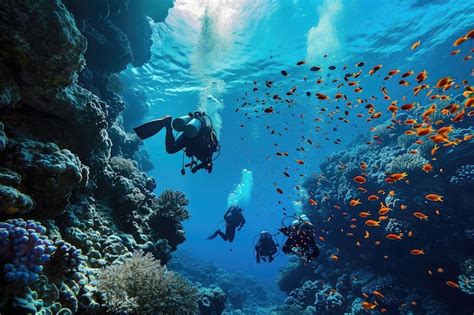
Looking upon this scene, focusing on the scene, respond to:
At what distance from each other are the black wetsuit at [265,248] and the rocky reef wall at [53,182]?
3.85 meters

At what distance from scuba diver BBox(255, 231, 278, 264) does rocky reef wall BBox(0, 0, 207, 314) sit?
12.7 ft

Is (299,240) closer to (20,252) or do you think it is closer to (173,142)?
(173,142)

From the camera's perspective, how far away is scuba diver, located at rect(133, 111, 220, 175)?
6.27m

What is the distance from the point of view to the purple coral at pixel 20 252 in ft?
9.23

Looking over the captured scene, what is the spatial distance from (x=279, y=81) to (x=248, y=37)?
716 centimetres

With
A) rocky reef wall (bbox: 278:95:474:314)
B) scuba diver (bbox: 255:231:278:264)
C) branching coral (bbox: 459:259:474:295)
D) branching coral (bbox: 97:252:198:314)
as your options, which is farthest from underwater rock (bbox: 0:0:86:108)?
branching coral (bbox: 459:259:474:295)

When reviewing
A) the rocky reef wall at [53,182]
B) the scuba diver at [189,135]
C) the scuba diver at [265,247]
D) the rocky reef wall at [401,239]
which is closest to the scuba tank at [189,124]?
the scuba diver at [189,135]

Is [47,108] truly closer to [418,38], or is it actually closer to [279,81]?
[279,81]

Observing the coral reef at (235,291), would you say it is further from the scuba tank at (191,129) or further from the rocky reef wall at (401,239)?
the scuba tank at (191,129)

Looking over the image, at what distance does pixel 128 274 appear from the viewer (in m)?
4.50

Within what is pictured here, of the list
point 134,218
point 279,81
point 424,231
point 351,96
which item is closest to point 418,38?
point 351,96

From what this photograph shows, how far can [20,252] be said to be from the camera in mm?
2943

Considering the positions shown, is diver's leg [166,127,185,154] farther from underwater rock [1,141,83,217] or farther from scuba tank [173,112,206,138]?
underwater rock [1,141,83,217]

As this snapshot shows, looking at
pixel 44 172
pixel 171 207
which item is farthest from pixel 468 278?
pixel 44 172
